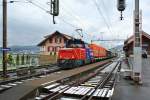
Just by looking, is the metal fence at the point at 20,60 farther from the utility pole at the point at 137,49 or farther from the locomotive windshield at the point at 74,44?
the utility pole at the point at 137,49

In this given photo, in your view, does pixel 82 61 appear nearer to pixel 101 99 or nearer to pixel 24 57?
pixel 24 57

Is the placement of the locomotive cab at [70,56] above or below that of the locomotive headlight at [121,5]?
below

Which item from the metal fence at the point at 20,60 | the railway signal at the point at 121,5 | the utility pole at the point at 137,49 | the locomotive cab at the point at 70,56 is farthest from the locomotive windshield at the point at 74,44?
the railway signal at the point at 121,5

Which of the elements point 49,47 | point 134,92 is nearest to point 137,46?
point 134,92

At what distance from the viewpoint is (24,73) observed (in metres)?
30.0

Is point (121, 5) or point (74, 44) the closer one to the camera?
point (121, 5)

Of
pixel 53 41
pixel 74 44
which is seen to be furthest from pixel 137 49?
pixel 53 41

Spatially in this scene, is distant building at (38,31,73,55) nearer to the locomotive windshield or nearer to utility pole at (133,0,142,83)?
the locomotive windshield

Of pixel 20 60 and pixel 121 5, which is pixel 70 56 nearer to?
pixel 20 60

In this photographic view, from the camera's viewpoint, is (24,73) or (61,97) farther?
(24,73)

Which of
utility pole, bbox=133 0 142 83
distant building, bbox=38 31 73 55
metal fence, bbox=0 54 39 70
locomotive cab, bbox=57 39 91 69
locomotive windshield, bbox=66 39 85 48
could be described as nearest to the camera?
utility pole, bbox=133 0 142 83

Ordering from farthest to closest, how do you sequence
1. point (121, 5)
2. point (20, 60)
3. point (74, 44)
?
point (74, 44)
point (20, 60)
point (121, 5)

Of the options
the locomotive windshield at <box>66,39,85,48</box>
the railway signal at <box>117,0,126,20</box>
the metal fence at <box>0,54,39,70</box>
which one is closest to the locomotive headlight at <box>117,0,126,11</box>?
the railway signal at <box>117,0,126,20</box>

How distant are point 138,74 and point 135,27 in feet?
10.5
